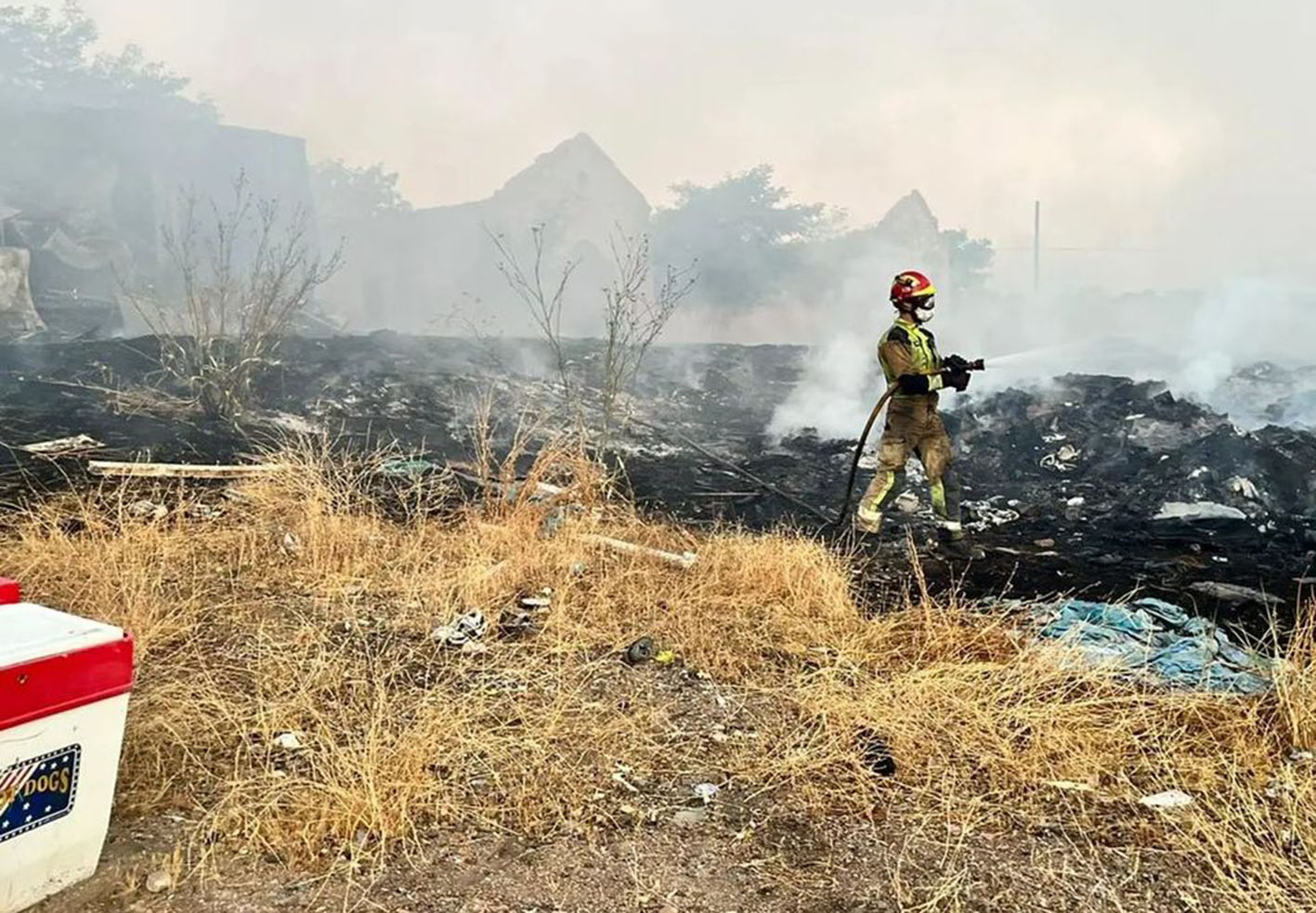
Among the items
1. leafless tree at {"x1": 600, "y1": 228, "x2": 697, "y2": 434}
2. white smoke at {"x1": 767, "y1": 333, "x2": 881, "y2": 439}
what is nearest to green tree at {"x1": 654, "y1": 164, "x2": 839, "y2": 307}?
leafless tree at {"x1": 600, "y1": 228, "x2": 697, "y2": 434}

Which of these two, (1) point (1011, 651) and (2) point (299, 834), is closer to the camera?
(2) point (299, 834)

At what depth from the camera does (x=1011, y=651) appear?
348 centimetres

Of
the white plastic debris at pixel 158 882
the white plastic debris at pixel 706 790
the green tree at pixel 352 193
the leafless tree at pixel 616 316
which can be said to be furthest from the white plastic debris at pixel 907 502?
the green tree at pixel 352 193

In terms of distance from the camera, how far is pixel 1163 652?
366 centimetres

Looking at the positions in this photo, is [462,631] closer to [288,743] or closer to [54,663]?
[288,743]

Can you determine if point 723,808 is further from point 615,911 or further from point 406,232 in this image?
point 406,232

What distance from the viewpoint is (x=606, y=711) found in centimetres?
303

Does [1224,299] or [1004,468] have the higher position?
[1224,299]

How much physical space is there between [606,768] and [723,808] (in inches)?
15.2

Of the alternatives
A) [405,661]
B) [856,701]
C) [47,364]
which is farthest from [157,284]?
[856,701]

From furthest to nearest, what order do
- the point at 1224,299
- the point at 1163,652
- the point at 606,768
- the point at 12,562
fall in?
the point at 1224,299 < the point at 12,562 < the point at 1163,652 < the point at 606,768

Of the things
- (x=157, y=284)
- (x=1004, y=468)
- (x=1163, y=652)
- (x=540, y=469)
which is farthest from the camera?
(x=157, y=284)

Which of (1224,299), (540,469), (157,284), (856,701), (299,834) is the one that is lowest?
(299,834)

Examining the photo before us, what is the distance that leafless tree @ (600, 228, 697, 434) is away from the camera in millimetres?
7629
